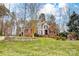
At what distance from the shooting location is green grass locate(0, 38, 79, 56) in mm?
1632

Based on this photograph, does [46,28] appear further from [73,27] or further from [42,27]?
[73,27]

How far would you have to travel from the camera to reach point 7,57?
1.63 meters

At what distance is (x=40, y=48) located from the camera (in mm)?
1641

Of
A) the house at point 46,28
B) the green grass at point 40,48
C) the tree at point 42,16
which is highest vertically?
the tree at point 42,16

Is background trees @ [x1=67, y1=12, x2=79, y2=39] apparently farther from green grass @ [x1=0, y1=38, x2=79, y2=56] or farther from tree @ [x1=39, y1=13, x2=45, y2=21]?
tree @ [x1=39, y1=13, x2=45, y2=21]

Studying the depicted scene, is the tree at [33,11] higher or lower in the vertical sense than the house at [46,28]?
higher

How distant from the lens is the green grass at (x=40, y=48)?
5.35ft

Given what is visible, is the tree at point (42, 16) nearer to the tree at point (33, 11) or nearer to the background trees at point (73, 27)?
the tree at point (33, 11)

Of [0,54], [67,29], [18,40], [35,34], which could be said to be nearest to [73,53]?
[67,29]

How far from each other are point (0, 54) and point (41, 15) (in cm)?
40

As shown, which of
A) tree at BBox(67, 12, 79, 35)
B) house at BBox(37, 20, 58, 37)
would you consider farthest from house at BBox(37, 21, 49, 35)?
tree at BBox(67, 12, 79, 35)

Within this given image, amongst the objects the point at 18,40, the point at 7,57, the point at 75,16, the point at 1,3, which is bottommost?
the point at 7,57

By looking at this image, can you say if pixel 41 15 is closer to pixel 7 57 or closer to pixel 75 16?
pixel 75 16

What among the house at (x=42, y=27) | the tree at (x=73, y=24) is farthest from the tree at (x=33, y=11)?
the tree at (x=73, y=24)
